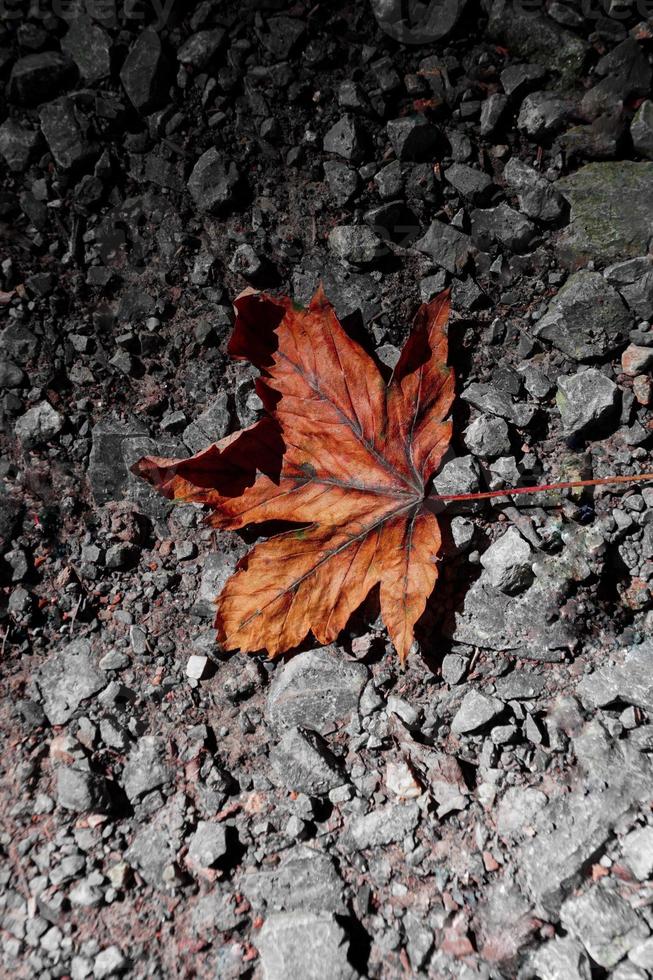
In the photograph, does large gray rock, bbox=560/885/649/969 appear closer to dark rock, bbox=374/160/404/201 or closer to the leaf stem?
the leaf stem

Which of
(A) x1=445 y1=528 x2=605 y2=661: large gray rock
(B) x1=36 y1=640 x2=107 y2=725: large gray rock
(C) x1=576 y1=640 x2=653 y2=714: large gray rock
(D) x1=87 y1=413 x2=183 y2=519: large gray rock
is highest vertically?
(D) x1=87 y1=413 x2=183 y2=519: large gray rock

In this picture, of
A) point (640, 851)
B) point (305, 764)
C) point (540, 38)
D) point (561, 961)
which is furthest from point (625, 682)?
point (540, 38)

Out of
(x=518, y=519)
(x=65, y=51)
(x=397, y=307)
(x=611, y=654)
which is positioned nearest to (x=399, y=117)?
(x=397, y=307)

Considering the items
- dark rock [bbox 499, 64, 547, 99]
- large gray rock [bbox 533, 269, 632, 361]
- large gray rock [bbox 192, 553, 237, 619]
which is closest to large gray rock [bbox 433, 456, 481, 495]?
large gray rock [bbox 533, 269, 632, 361]

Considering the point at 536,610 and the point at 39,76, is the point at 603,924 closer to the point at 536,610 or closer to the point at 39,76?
the point at 536,610

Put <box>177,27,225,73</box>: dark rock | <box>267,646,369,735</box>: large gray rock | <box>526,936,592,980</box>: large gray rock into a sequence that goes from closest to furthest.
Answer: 1. <box>526,936,592,980</box>: large gray rock
2. <box>267,646,369,735</box>: large gray rock
3. <box>177,27,225,73</box>: dark rock

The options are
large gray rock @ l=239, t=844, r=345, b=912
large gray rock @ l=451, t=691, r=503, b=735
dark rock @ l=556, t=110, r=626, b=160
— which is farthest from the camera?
dark rock @ l=556, t=110, r=626, b=160

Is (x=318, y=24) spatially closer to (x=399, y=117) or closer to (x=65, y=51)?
(x=399, y=117)

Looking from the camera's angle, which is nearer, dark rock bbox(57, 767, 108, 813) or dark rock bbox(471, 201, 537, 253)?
dark rock bbox(57, 767, 108, 813)
